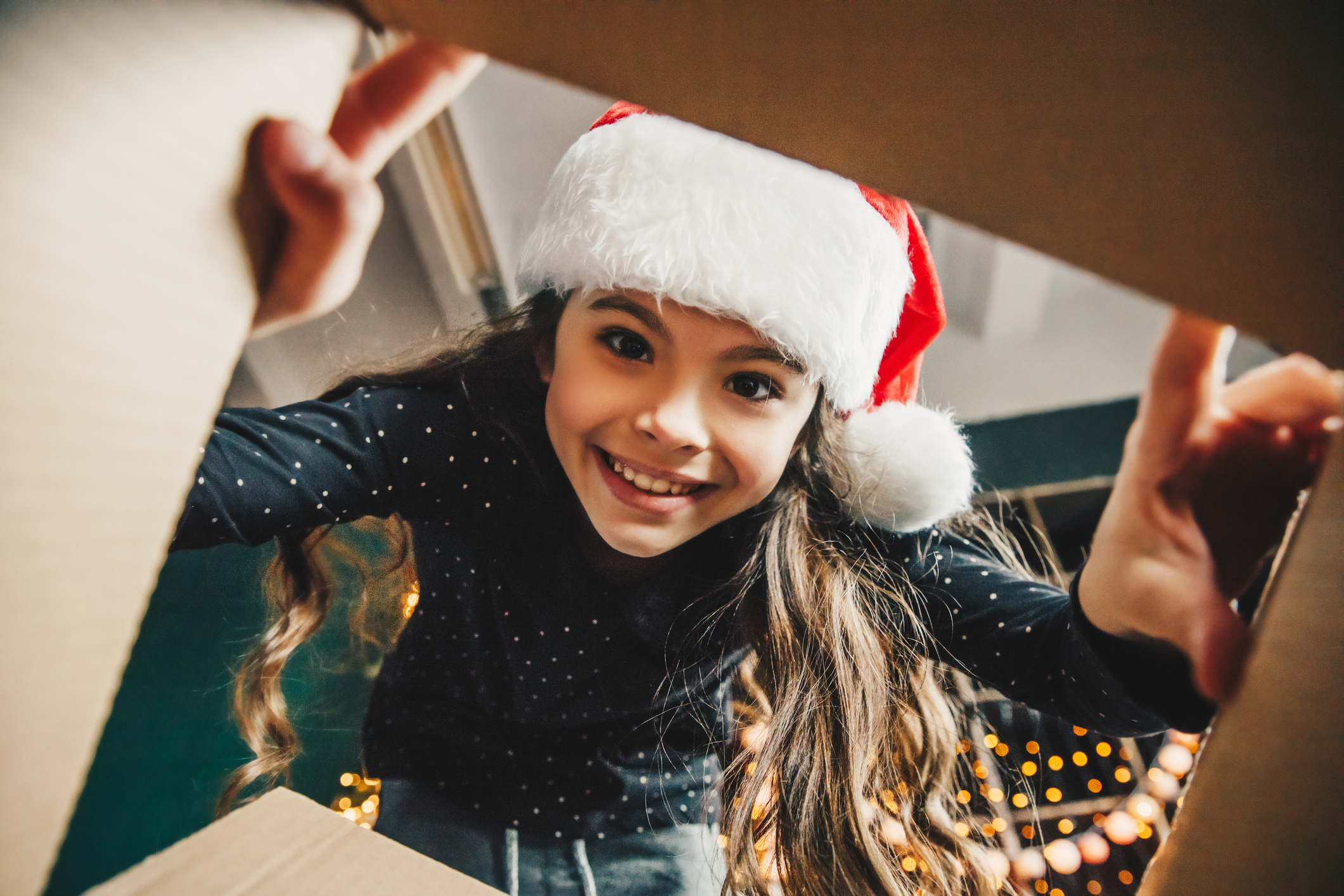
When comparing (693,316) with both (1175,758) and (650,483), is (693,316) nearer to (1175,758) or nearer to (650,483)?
(650,483)

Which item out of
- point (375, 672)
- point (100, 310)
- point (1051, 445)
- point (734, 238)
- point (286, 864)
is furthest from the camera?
point (1051, 445)

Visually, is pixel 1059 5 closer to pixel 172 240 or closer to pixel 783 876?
pixel 172 240

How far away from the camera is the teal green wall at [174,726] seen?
1.85 ft

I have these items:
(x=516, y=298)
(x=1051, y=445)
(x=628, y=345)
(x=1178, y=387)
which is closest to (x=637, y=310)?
(x=628, y=345)

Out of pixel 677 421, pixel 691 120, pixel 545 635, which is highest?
pixel 691 120

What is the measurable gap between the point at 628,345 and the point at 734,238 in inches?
5.2

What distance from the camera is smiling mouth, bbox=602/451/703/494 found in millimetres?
621

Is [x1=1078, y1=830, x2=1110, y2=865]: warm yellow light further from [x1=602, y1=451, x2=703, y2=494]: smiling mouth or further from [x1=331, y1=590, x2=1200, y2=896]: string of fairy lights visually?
[x1=602, y1=451, x2=703, y2=494]: smiling mouth

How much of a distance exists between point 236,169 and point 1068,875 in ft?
3.03

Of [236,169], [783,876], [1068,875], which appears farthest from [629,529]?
[1068,875]

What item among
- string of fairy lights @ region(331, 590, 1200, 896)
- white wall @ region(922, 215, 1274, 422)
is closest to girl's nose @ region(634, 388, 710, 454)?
string of fairy lights @ region(331, 590, 1200, 896)

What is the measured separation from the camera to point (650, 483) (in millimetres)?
622

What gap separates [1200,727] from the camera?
1.39 feet

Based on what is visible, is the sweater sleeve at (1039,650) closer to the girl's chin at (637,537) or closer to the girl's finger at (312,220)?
the girl's chin at (637,537)
